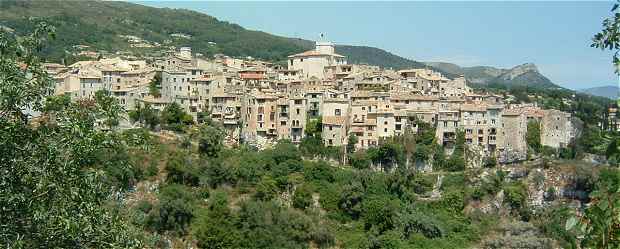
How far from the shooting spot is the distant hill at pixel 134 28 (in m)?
70.3

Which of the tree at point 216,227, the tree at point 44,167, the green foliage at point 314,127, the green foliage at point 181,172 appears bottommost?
the tree at point 216,227

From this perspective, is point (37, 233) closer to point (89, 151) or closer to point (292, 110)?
point (89, 151)

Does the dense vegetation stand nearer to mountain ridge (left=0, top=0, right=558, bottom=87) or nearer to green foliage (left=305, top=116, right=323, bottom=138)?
green foliage (left=305, top=116, right=323, bottom=138)

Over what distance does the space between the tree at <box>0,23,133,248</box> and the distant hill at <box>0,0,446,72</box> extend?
49686 mm

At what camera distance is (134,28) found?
85812mm

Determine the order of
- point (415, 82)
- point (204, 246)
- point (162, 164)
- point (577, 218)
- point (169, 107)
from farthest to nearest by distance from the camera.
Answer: point (415, 82), point (169, 107), point (162, 164), point (204, 246), point (577, 218)

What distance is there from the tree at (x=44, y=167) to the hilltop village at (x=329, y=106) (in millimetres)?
26706

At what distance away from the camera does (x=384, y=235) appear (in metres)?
30.0

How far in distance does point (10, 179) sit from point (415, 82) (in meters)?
36.3

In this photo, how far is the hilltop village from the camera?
35.2m

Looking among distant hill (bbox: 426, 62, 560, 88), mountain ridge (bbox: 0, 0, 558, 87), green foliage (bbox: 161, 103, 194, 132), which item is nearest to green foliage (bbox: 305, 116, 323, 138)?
green foliage (bbox: 161, 103, 194, 132)

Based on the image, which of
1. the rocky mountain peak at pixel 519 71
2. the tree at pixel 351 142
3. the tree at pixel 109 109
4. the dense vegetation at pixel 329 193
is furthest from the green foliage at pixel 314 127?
the rocky mountain peak at pixel 519 71

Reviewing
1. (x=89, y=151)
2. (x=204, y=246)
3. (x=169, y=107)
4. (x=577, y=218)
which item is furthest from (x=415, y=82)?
Result: (x=577, y=218)

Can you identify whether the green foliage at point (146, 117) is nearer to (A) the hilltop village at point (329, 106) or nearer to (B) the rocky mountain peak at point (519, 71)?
(A) the hilltop village at point (329, 106)
